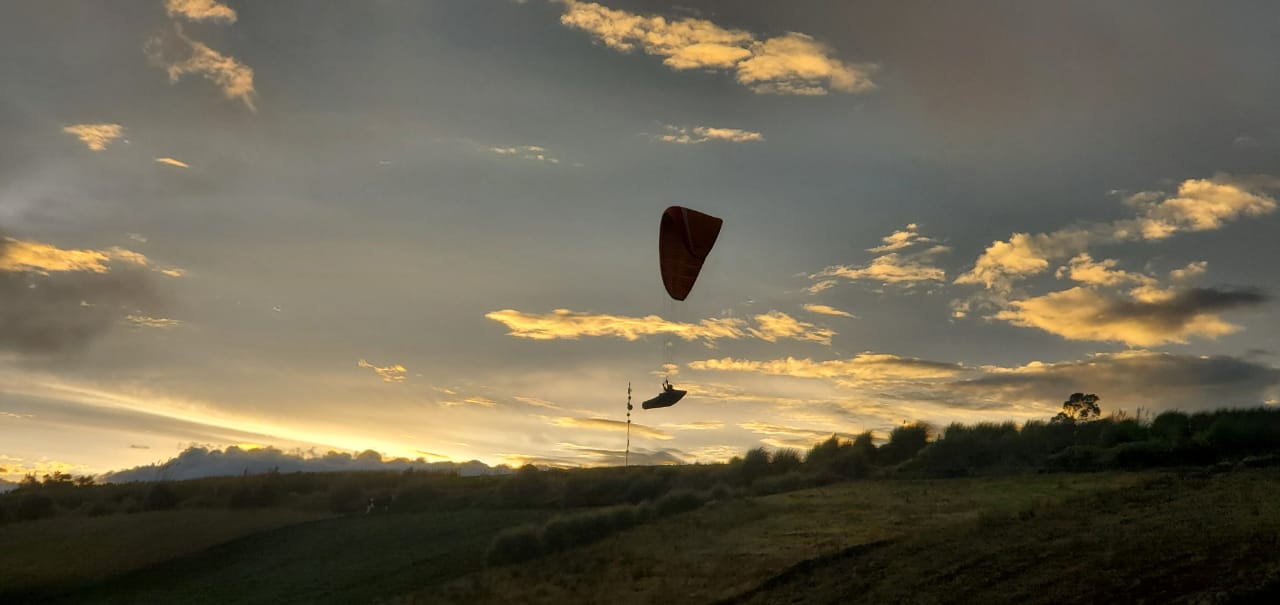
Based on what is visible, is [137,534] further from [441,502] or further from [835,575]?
[835,575]

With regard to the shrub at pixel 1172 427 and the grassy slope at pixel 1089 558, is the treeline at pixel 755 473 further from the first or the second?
the grassy slope at pixel 1089 558

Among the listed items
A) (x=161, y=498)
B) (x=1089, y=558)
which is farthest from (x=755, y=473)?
(x=161, y=498)

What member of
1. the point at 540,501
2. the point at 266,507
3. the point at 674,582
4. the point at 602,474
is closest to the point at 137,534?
the point at 266,507

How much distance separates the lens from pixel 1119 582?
1619cm

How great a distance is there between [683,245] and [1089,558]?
47.6 feet

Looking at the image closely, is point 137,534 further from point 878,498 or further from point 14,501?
point 878,498

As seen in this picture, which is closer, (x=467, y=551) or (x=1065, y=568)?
(x=1065, y=568)

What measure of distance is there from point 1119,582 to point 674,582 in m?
10.3

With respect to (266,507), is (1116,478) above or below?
above

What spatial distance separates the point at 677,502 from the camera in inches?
1331

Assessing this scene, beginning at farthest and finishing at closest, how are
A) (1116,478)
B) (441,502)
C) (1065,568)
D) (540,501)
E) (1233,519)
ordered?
1. (441,502)
2. (540,501)
3. (1116,478)
4. (1233,519)
5. (1065,568)

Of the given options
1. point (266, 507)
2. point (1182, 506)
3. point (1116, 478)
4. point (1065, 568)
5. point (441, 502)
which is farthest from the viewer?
point (266, 507)

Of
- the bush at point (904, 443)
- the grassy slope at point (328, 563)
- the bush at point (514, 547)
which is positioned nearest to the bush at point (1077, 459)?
the bush at point (904, 443)

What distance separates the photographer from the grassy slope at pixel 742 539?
75.2ft
